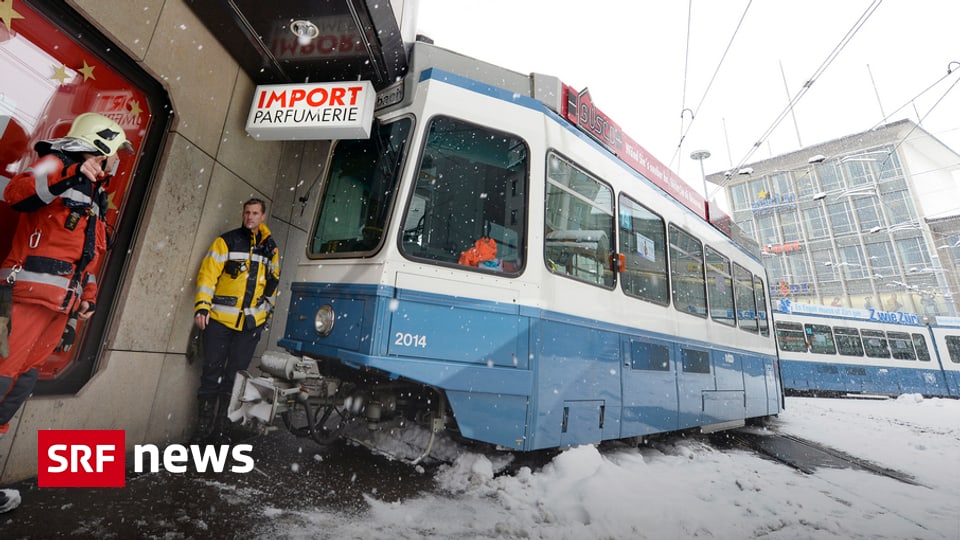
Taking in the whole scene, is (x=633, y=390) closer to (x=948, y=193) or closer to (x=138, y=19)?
(x=138, y=19)

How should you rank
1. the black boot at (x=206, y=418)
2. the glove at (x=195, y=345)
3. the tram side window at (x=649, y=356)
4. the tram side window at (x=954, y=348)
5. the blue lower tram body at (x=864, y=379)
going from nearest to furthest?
the black boot at (x=206, y=418) < the glove at (x=195, y=345) < the tram side window at (x=649, y=356) < the blue lower tram body at (x=864, y=379) < the tram side window at (x=954, y=348)

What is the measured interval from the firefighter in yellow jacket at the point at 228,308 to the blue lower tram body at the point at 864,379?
15011 mm

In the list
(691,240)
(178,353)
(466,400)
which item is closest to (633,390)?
(466,400)

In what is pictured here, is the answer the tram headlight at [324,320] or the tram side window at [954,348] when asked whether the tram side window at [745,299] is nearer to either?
the tram headlight at [324,320]

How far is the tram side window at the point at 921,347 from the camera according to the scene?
13.9 meters

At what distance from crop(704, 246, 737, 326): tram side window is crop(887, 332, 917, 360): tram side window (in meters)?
12.9

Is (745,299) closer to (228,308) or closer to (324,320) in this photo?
(324,320)

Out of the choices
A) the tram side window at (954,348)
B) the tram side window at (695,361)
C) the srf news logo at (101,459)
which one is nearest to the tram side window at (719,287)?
the tram side window at (695,361)

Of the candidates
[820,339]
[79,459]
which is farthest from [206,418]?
[820,339]

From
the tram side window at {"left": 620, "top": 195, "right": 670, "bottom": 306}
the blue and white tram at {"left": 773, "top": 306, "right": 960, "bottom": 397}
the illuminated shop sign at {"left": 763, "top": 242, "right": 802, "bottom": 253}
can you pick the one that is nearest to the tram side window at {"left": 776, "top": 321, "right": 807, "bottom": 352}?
the blue and white tram at {"left": 773, "top": 306, "right": 960, "bottom": 397}

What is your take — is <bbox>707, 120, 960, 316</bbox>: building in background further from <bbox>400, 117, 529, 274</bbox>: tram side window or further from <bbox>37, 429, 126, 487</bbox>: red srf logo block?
<bbox>37, 429, 126, 487</bbox>: red srf logo block

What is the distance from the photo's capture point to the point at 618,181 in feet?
13.8

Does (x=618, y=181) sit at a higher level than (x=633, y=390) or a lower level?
higher

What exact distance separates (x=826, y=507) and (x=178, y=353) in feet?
16.9
